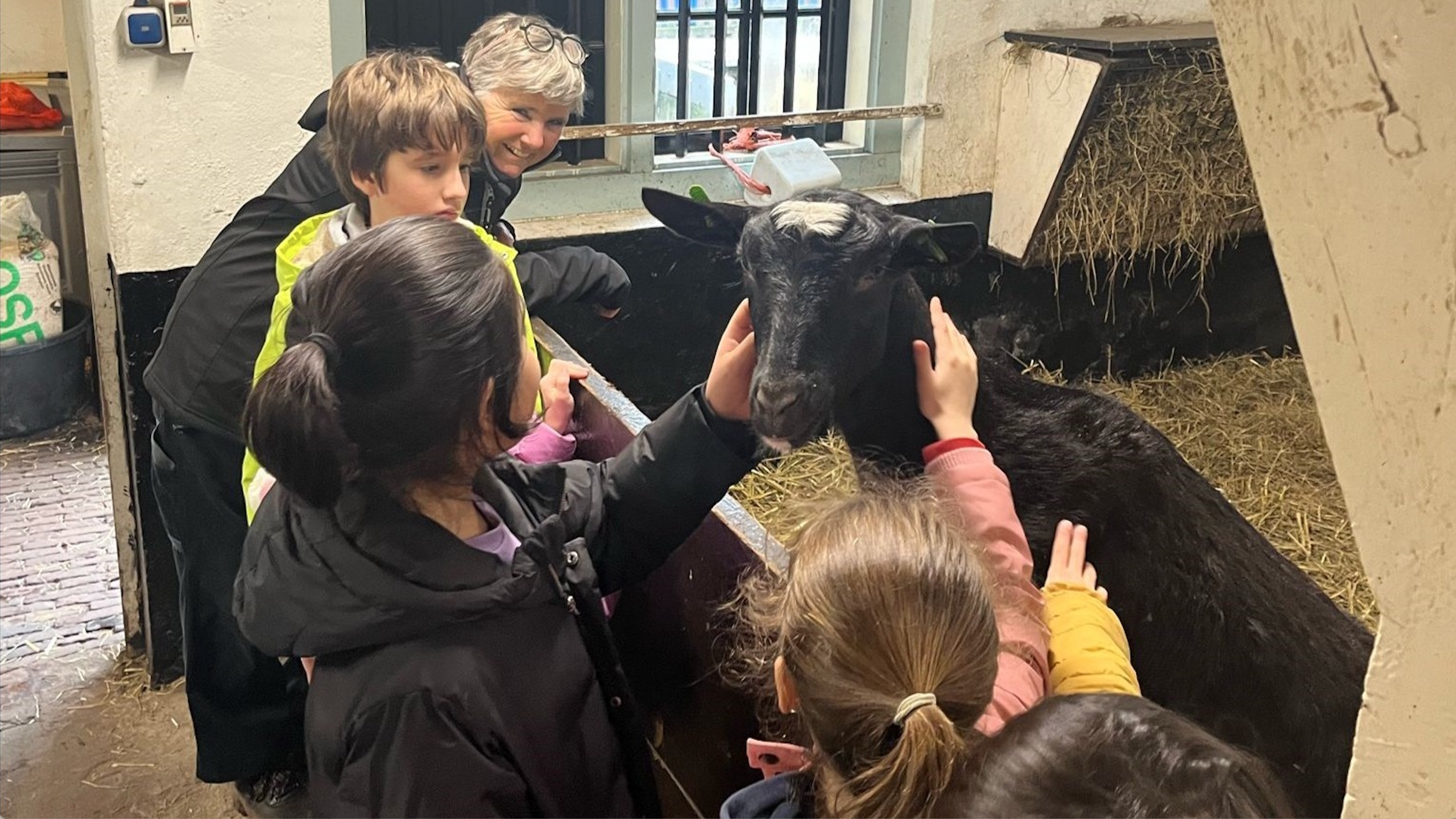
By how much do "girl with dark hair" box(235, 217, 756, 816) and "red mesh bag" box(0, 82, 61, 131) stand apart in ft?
14.0

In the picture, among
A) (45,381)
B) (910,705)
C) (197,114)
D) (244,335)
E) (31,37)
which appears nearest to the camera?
(910,705)

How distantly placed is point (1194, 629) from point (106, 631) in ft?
10.2

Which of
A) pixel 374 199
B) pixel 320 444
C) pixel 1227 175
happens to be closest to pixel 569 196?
pixel 374 199

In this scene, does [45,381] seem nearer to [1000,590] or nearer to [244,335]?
[244,335]

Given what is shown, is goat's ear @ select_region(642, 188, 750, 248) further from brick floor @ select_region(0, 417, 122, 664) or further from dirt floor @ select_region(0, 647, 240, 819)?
brick floor @ select_region(0, 417, 122, 664)

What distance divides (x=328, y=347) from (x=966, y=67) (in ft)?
8.51

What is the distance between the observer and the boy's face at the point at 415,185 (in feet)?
7.06

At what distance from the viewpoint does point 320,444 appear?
143 cm

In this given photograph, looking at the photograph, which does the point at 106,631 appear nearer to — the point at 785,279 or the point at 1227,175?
the point at 785,279

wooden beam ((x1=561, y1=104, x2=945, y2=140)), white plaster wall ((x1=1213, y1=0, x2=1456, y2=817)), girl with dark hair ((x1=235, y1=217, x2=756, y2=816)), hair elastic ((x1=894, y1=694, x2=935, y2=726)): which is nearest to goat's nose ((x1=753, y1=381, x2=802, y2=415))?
girl with dark hair ((x1=235, y1=217, x2=756, y2=816))

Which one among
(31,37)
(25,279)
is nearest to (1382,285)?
(25,279)

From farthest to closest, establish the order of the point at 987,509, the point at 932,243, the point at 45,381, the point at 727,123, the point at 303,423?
1. the point at 45,381
2. the point at 727,123
3. the point at 932,243
4. the point at 987,509
5. the point at 303,423

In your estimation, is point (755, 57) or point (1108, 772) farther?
point (755, 57)

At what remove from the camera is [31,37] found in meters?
5.29
